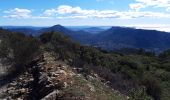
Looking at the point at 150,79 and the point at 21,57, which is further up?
the point at 21,57

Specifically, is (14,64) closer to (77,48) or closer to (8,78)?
(8,78)

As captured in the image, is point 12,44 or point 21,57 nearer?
point 21,57

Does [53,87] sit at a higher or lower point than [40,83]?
higher

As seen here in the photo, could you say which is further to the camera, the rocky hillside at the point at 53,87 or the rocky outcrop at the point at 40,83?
the rocky outcrop at the point at 40,83

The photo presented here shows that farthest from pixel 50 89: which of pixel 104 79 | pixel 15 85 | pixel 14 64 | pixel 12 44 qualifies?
pixel 12 44

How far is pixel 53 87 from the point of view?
75.4 feet

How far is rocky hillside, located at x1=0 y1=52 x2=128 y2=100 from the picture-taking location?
20984mm

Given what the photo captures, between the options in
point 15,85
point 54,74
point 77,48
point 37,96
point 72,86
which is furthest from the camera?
point 77,48

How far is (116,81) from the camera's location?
34.8 metres

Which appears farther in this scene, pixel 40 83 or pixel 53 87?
pixel 40 83

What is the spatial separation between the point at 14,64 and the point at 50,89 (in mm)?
14774

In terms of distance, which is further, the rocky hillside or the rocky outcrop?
the rocky outcrop

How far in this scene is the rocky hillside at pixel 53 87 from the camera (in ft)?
68.8

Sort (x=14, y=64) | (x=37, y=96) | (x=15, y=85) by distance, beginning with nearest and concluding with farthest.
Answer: (x=37, y=96) < (x=15, y=85) < (x=14, y=64)
